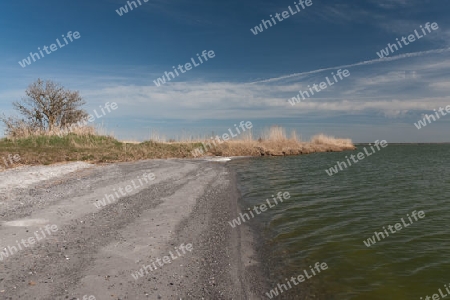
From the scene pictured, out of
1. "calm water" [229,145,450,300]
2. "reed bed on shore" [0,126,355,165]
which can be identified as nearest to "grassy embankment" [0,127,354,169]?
"reed bed on shore" [0,126,355,165]

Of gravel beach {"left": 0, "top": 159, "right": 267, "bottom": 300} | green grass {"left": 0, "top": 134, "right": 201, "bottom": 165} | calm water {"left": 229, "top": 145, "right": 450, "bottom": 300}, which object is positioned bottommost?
calm water {"left": 229, "top": 145, "right": 450, "bottom": 300}

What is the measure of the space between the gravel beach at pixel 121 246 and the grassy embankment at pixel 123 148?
1036cm

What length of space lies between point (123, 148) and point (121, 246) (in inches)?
949

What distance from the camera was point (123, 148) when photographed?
94.6 feet

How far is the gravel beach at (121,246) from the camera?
4500 millimetres

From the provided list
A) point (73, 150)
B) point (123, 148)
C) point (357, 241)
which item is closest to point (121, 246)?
point (357, 241)

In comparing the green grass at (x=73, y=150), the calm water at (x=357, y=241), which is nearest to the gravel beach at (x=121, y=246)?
the calm water at (x=357, y=241)

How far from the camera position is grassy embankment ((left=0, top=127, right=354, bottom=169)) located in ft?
69.3

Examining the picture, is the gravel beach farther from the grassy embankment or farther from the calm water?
the grassy embankment

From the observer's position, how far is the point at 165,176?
1579cm

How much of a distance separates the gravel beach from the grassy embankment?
34.0 ft

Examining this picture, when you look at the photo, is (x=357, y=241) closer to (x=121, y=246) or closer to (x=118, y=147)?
(x=121, y=246)

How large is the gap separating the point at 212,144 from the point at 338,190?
87.8 ft

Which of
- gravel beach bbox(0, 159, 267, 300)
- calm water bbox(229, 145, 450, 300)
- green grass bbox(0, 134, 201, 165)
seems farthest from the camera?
green grass bbox(0, 134, 201, 165)
